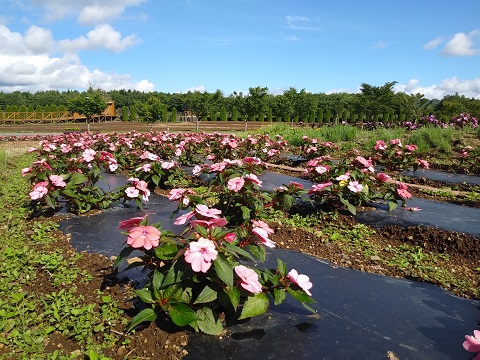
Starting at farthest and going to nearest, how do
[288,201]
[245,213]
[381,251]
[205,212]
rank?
[288,201] < [381,251] < [245,213] < [205,212]

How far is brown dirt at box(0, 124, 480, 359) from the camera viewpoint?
1.52 m

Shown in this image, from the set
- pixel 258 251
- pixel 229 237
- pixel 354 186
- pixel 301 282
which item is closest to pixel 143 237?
pixel 229 237

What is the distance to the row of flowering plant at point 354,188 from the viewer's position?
137 inches

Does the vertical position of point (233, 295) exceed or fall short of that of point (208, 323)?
it exceeds it

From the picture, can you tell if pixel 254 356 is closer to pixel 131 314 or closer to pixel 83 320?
pixel 131 314

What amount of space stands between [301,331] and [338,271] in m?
0.84

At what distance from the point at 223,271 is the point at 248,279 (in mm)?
127

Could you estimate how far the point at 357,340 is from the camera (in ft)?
5.30

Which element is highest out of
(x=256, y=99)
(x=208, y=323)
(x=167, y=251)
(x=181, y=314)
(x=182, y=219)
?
(x=256, y=99)

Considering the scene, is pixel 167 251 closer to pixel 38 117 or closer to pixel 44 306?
pixel 44 306

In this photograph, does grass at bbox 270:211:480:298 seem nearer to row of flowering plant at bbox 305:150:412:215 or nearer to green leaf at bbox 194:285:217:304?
row of flowering plant at bbox 305:150:412:215

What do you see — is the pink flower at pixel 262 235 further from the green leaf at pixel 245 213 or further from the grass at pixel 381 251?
the grass at pixel 381 251

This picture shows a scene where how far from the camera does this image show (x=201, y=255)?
136 cm

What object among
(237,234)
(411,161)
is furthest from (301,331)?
(411,161)
